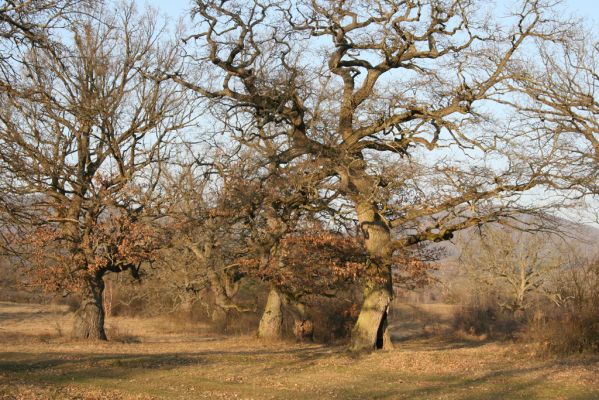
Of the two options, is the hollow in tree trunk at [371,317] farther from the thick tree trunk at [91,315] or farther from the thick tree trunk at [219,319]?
the thick tree trunk at [219,319]

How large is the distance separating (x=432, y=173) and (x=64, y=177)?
40.5ft

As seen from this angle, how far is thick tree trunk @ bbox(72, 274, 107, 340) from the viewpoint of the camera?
1010 inches

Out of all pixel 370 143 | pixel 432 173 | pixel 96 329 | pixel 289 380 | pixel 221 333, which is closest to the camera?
pixel 289 380

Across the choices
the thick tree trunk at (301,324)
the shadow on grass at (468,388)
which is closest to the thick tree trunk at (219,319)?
the thick tree trunk at (301,324)

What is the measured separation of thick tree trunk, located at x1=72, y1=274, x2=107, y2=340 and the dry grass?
3331mm

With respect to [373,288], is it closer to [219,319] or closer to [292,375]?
[292,375]

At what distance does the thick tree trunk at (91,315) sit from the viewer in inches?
1010

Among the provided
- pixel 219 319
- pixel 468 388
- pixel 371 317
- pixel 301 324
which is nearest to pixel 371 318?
pixel 371 317

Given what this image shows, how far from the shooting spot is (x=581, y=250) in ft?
87.9

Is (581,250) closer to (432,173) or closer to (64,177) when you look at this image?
(432,173)

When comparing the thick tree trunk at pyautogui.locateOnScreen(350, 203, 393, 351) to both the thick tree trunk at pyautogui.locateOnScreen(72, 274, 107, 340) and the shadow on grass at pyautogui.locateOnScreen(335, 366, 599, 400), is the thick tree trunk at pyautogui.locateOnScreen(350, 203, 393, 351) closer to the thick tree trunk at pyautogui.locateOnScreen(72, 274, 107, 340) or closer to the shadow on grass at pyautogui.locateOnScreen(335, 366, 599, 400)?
the shadow on grass at pyautogui.locateOnScreen(335, 366, 599, 400)

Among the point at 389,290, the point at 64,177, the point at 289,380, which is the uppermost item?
the point at 64,177

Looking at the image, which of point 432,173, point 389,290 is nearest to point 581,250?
point 389,290

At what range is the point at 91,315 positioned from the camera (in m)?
25.8
